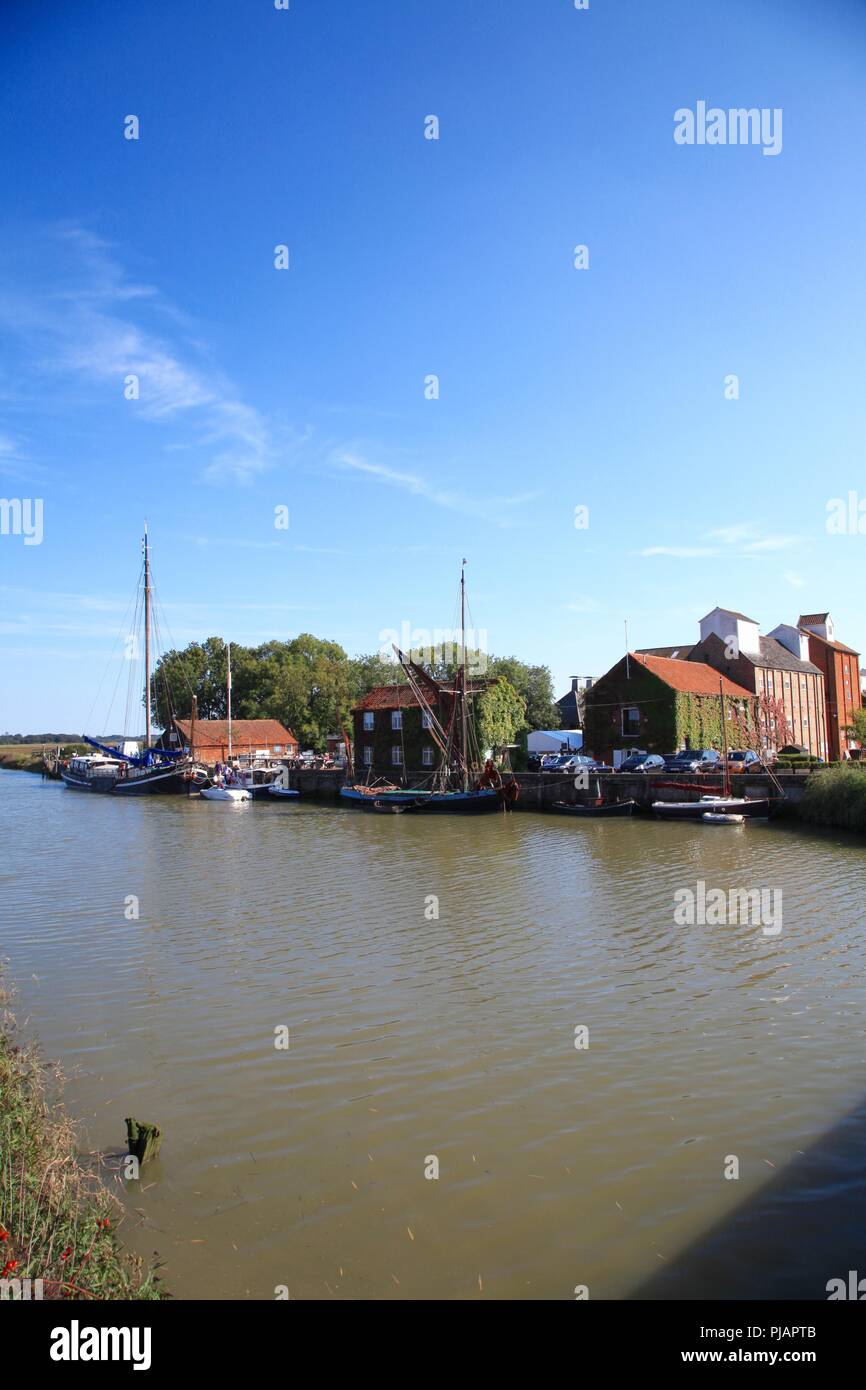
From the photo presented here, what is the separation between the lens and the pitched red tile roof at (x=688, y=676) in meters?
56.6

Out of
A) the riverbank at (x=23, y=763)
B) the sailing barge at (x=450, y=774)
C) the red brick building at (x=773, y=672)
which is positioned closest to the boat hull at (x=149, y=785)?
the sailing barge at (x=450, y=774)

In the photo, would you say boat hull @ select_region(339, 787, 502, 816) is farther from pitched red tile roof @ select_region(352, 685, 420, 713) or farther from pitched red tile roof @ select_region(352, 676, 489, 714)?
pitched red tile roof @ select_region(352, 685, 420, 713)

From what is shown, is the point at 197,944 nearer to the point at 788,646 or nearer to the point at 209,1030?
the point at 209,1030

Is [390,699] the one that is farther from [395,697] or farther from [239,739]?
[239,739]

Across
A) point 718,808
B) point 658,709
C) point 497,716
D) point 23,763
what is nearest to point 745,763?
point 718,808

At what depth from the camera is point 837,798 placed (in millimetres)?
39531

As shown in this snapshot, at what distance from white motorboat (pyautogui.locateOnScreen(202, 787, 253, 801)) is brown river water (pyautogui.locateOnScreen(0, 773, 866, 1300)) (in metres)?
38.1

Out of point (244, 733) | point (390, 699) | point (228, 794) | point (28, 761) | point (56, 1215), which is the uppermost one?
point (390, 699)

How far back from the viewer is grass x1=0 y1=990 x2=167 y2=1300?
6055 millimetres

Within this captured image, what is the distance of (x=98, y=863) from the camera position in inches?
1222

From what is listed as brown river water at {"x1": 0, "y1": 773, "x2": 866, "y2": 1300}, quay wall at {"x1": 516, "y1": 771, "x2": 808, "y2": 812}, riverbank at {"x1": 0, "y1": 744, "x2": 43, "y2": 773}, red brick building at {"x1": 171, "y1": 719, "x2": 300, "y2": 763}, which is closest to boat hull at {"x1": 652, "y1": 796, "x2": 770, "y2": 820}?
quay wall at {"x1": 516, "y1": 771, "x2": 808, "y2": 812}

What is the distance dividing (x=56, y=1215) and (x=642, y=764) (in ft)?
156

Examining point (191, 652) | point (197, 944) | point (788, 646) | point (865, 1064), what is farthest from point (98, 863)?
point (191, 652)
